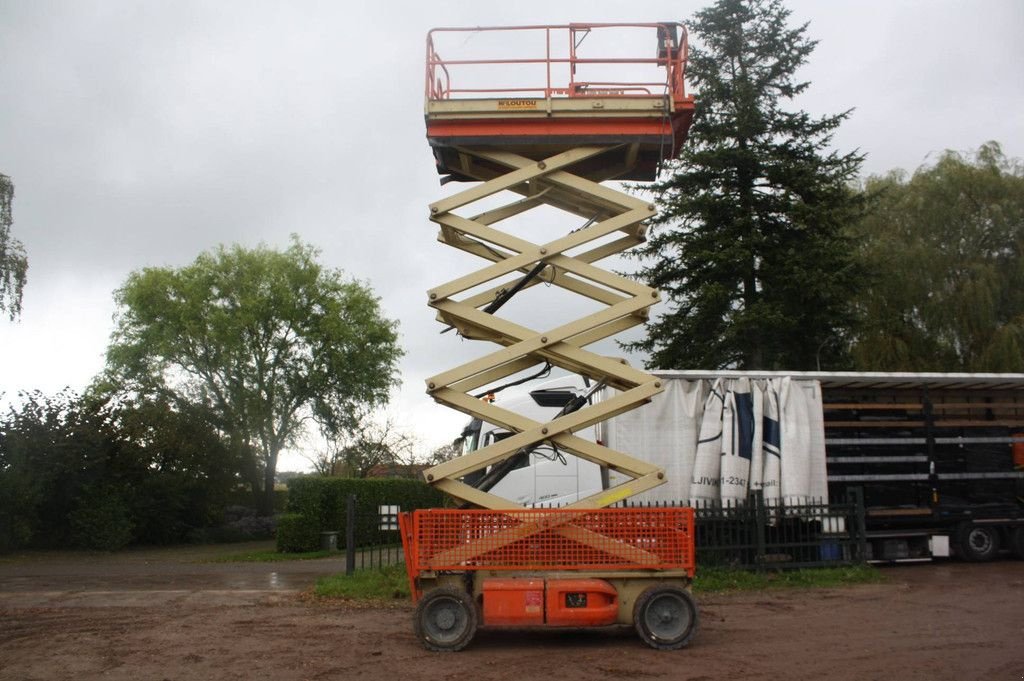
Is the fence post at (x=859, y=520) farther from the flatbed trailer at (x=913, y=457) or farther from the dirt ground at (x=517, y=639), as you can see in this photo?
the dirt ground at (x=517, y=639)

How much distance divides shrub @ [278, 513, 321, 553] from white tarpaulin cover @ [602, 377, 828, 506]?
45.0 feet

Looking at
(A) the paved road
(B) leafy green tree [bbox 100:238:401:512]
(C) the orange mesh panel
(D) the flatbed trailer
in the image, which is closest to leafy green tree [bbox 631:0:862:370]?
(D) the flatbed trailer

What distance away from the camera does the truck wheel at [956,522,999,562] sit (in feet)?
53.7

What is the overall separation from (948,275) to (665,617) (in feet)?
82.2

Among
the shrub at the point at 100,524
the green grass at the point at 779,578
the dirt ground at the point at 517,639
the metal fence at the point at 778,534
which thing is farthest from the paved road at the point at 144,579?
the metal fence at the point at 778,534

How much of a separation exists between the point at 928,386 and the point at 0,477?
77.2 feet

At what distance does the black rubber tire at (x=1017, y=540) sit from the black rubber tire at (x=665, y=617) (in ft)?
34.2

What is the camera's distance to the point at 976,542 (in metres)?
16.5

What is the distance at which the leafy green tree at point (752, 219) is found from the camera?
25578mm

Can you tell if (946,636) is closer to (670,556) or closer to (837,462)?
(670,556)

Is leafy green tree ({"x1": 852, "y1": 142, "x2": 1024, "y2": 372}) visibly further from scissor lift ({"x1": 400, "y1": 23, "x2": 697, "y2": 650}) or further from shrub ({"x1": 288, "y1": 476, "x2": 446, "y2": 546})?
scissor lift ({"x1": 400, "y1": 23, "x2": 697, "y2": 650})

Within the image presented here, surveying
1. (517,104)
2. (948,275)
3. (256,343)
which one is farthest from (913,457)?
(256,343)

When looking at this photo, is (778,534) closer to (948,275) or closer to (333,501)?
(333,501)

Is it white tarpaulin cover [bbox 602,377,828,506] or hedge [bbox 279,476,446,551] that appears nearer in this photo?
white tarpaulin cover [bbox 602,377,828,506]
